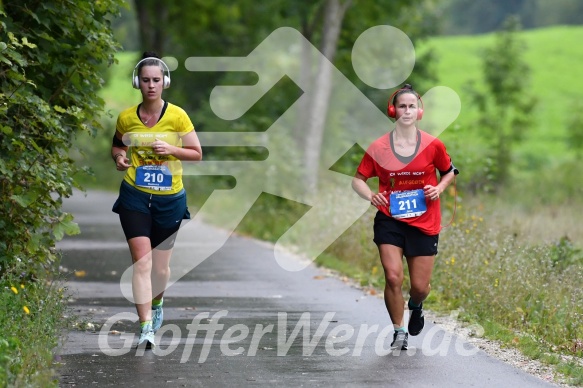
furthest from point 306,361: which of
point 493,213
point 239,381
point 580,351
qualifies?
point 493,213

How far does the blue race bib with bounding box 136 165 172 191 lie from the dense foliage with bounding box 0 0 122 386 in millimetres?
977

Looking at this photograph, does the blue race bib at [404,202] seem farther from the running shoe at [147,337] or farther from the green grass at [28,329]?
the green grass at [28,329]

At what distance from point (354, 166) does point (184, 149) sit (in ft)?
64.7

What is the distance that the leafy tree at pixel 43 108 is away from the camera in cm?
928

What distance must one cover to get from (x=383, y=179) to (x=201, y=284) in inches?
205

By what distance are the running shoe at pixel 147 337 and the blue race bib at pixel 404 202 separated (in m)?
2.05

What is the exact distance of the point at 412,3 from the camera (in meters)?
31.7

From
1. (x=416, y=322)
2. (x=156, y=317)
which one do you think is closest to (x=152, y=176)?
(x=156, y=317)

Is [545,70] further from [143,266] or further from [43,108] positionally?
[143,266]

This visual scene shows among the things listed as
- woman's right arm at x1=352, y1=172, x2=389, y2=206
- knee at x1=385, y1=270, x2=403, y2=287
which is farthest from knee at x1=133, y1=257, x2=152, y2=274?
knee at x1=385, y1=270, x2=403, y2=287

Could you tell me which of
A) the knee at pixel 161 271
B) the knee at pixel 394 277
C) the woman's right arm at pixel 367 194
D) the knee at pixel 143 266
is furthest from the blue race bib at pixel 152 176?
the knee at pixel 394 277

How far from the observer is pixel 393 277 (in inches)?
345

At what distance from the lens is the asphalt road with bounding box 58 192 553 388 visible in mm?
7656

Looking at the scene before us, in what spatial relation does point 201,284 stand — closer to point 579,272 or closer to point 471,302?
point 471,302
